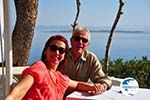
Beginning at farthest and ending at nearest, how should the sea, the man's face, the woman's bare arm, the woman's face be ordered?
the sea, the man's face, the woman's face, the woman's bare arm

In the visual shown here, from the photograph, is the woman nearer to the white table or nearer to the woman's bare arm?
the woman's bare arm

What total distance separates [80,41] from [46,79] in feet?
2.37

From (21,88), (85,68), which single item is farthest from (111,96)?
(21,88)

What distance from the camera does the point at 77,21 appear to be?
668 cm

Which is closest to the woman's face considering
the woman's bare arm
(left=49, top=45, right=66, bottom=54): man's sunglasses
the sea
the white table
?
(left=49, top=45, right=66, bottom=54): man's sunglasses

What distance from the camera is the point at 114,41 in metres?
6.79

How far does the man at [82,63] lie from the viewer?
9.59ft

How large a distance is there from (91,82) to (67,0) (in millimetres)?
4168

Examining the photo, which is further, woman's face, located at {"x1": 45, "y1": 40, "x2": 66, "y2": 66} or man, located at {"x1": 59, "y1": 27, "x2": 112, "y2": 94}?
man, located at {"x1": 59, "y1": 27, "x2": 112, "y2": 94}

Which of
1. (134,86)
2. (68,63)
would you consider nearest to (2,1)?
(68,63)

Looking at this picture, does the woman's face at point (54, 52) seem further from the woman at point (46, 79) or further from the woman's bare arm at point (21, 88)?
the woman's bare arm at point (21, 88)

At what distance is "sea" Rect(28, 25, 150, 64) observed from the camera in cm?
663

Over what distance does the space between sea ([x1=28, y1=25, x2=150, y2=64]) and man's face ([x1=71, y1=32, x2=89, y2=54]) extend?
11.8ft

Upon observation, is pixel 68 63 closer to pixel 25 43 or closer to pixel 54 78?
pixel 54 78
